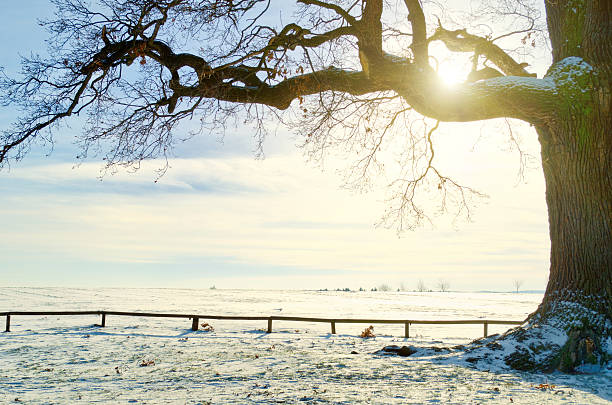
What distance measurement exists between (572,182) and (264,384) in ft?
22.9

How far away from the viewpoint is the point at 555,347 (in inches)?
328

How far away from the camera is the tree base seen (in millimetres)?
8156

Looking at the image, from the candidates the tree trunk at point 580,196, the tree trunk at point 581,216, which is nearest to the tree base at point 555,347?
the tree trunk at point 580,196

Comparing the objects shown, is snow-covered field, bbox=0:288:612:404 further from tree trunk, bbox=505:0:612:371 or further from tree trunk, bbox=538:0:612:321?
tree trunk, bbox=538:0:612:321

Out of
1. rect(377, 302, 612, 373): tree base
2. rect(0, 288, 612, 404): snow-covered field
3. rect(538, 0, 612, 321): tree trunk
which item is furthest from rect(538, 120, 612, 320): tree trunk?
rect(0, 288, 612, 404): snow-covered field

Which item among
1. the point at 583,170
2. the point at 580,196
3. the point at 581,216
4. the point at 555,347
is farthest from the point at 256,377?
the point at 583,170

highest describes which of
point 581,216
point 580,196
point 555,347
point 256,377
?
point 580,196

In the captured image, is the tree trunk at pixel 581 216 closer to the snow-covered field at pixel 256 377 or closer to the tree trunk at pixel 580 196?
the tree trunk at pixel 580 196

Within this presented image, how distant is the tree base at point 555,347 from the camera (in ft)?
26.8

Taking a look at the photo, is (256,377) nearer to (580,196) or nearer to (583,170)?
(580,196)

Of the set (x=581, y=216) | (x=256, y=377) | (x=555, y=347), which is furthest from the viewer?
(x=581, y=216)

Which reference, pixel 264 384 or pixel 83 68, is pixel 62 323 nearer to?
pixel 83 68

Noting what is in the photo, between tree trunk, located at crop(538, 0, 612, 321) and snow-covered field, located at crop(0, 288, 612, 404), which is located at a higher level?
tree trunk, located at crop(538, 0, 612, 321)

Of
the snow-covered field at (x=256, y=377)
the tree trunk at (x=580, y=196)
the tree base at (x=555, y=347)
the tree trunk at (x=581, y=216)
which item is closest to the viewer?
the snow-covered field at (x=256, y=377)
